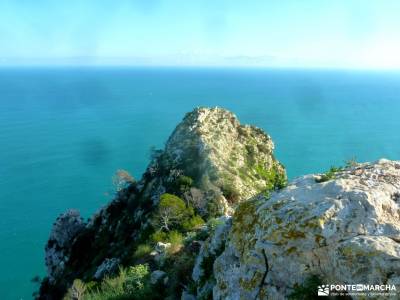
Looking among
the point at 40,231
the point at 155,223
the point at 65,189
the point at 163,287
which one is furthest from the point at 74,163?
the point at 163,287

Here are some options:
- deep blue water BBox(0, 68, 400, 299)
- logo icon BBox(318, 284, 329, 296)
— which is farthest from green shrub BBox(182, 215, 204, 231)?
deep blue water BBox(0, 68, 400, 299)

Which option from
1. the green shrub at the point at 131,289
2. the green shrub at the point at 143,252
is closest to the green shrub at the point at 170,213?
the green shrub at the point at 143,252

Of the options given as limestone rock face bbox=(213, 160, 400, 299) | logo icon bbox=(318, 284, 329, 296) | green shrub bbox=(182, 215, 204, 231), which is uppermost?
limestone rock face bbox=(213, 160, 400, 299)

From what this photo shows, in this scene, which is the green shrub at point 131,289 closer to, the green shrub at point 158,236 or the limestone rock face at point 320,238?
the limestone rock face at point 320,238

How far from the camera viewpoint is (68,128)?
15212 cm

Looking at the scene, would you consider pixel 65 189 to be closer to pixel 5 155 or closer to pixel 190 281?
pixel 5 155

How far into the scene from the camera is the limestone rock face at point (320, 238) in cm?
693

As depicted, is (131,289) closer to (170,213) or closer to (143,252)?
(143,252)

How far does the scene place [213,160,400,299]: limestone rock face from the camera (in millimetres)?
6926

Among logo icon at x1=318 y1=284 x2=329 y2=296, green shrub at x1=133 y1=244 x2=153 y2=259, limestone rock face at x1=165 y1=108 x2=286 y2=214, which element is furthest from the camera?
limestone rock face at x1=165 y1=108 x2=286 y2=214

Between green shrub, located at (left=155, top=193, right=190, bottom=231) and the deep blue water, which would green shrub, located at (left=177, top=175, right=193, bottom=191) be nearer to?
green shrub, located at (left=155, top=193, right=190, bottom=231)

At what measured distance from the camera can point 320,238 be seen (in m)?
7.42

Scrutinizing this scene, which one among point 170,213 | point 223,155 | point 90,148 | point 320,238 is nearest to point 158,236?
point 170,213

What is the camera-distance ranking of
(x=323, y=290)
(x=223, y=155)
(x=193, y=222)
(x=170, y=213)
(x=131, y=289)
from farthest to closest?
(x=223, y=155) → (x=170, y=213) → (x=193, y=222) → (x=131, y=289) → (x=323, y=290)
